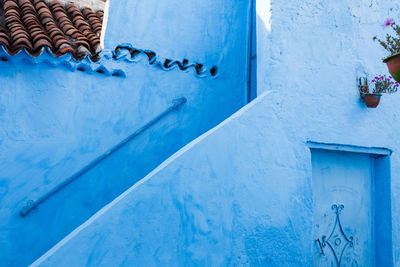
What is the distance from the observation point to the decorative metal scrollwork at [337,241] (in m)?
4.54

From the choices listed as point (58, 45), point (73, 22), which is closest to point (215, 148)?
point (58, 45)

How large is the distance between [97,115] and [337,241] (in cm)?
340

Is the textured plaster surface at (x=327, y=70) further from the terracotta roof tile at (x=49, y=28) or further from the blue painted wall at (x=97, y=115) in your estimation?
the terracotta roof tile at (x=49, y=28)

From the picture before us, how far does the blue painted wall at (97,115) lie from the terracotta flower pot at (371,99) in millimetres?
1869

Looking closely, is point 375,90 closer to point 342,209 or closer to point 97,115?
point 342,209

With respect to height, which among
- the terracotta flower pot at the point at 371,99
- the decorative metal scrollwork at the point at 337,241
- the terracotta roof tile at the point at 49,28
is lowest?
the decorative metal scrollwork at the point at 337,241

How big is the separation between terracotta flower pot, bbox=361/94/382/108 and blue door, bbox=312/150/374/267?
67cm

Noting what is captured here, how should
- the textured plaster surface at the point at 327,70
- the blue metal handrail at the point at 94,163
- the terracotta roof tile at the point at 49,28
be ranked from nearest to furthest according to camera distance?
the blue metal handrail at the point at 94,163, the terracotta roof tile at the point at 49,28, the textured plaster surface at the point at 327,70

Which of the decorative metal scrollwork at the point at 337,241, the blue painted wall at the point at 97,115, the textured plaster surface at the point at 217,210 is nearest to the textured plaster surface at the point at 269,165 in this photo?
the textured plaster surface at the point at 217,210

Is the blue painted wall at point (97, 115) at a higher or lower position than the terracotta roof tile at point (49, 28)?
lower

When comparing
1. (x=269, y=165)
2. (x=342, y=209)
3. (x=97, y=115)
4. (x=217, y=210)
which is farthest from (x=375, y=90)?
(x=97, y=115)

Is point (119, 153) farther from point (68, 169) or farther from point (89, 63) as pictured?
point (89, 63)

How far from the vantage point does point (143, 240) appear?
322 centimetres

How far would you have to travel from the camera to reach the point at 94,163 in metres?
4.57
